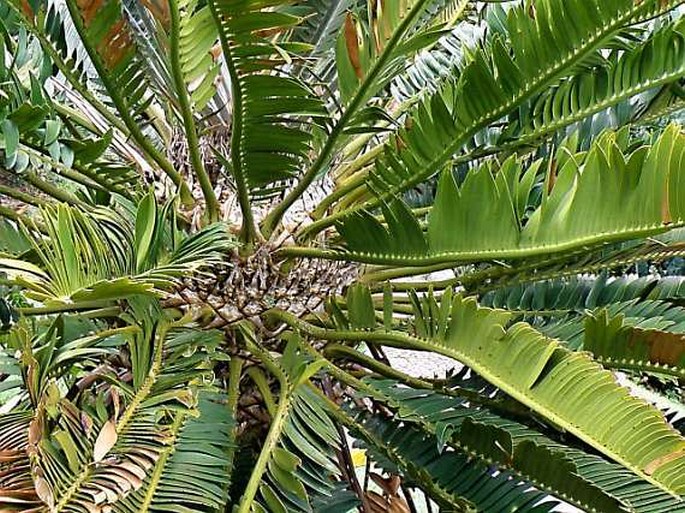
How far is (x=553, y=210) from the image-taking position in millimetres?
611

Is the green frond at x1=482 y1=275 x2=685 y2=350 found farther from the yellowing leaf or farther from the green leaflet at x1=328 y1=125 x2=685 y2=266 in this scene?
the yellowing leaf

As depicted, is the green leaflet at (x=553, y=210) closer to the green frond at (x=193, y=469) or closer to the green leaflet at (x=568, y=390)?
the green leaflet at (x=568, y=390)

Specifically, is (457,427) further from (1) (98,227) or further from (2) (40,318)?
(2) (40,318)

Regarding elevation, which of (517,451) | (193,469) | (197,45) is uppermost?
(197,45)

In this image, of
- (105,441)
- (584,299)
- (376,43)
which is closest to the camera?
(105,441)

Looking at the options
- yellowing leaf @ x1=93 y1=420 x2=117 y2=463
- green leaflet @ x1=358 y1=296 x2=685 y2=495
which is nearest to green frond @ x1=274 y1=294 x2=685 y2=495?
green leaflet @ x1=358 y1=296 x2=685 y2=495

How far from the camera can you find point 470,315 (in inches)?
26.2

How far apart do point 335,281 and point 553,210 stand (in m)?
0.42

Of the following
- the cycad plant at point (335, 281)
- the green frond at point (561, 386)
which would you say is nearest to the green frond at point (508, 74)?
the cycad plant at point (335, 281)

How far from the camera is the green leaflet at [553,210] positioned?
0.55 meters

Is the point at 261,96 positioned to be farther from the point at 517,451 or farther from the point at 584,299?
the point at 584,299

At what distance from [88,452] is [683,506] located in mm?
443

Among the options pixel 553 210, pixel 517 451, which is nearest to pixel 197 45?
pixel 553 210

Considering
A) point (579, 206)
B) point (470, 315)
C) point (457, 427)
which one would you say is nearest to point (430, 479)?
point (457, 427)
